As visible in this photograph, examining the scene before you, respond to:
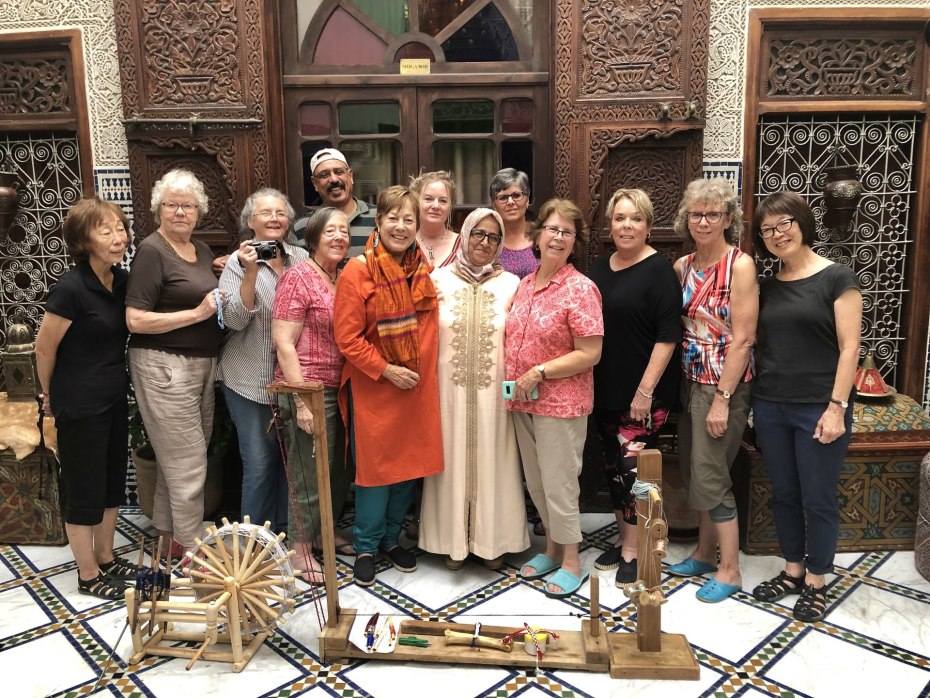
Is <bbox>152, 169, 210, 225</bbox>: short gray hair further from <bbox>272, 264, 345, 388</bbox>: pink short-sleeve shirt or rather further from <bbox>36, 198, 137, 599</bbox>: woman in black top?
<bbox>272, 264, 345, 388</bbox>: pink short-sleeve shirt

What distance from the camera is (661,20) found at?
3.24 metres

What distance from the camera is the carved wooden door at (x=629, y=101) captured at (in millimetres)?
3246

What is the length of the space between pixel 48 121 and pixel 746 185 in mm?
3320

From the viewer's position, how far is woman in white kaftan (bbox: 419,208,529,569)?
2.76 meters

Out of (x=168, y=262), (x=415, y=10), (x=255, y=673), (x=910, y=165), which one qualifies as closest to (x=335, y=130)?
(x=415, y=10)

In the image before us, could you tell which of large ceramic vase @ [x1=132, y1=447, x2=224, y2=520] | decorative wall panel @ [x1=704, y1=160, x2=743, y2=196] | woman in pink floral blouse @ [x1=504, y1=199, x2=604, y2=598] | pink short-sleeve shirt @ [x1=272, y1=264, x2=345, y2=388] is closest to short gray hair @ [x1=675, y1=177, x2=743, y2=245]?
woman in pink floral blouse @ [x1=504, y1=199, x2=604, y2=598]

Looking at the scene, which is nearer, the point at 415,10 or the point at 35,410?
the point at 35,410

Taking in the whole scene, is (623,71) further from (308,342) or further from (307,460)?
(307,460)

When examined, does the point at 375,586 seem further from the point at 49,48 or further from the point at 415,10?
the point at 49,48

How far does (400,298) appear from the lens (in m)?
2.67

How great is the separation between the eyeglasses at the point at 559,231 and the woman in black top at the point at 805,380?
2.15 ft

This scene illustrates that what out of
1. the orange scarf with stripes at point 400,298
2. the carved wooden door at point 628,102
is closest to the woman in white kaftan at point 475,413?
the orange scarf with stripes at point 400,298

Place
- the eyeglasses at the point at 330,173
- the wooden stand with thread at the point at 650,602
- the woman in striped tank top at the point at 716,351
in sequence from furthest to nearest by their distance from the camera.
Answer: the eyeglasses at the point at 330,173
the woman in striped tank top at the point at 716,351
the wooden stand with thread at the point at 650,602

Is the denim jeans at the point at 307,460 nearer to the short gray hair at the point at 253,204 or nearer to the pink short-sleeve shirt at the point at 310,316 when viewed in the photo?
Answer: the pink short-sleeve shirt at the point at 310,316
